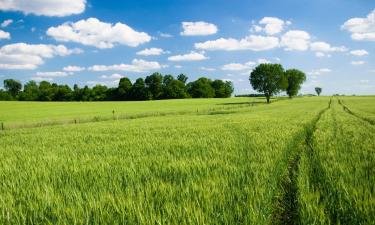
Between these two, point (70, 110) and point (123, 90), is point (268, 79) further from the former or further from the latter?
point (123, 90)

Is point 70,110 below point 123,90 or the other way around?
below

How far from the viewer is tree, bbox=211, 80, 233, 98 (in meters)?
150

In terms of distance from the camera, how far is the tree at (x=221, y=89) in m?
150

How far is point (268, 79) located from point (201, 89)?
5523cm

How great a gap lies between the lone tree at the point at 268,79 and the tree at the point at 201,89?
2023 inches

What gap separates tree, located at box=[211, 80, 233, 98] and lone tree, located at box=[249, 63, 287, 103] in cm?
6109

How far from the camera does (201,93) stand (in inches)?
5482

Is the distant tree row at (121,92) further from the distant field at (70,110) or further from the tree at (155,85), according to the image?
the distant field at (70,110)

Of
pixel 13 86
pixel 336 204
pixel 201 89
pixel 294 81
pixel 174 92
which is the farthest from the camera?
pixel 13 86

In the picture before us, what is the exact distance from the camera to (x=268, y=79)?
87.1m

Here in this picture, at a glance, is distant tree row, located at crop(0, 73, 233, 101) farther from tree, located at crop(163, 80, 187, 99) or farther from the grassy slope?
the grassy slope

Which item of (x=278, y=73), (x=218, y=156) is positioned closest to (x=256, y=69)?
(x=278, y=73)

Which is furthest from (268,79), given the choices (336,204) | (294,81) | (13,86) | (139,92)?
(13,86)

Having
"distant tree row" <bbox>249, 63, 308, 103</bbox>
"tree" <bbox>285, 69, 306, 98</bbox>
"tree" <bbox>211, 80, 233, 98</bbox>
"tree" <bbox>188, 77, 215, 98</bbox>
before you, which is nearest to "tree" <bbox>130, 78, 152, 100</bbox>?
"tree" <bbox>188, 77, 215, 98</bbox>
